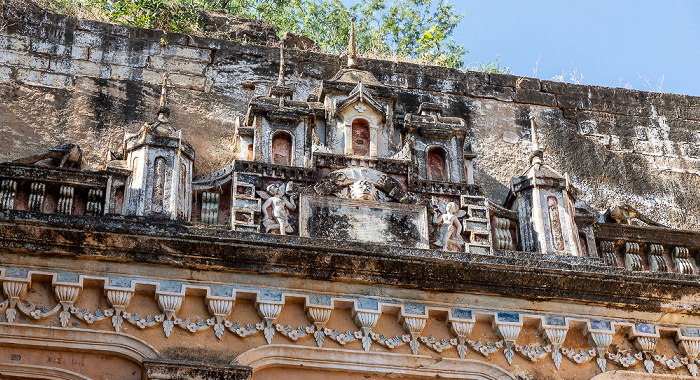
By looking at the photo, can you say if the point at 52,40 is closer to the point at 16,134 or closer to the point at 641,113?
the point at 16,134

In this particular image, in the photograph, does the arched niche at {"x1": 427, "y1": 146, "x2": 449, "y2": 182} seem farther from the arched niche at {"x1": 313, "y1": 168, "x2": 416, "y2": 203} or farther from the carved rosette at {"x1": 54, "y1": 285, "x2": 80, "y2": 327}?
the carved rosette at {"x1": 54, "y1": 285, "x2": 80, "y2": 327}

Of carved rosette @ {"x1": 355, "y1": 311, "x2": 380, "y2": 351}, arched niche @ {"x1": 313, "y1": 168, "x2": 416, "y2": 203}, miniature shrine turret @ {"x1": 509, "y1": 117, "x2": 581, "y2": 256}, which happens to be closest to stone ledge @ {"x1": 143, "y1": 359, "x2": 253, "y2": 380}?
carved rosette @ {"x1": 355, "y1": 311, "x2": 380, "y2": 351}

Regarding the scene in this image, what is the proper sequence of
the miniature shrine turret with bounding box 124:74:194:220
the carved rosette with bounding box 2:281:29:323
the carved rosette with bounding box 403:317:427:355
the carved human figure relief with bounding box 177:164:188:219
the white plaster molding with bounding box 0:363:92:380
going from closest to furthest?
1. the white plaster molding with bounding box 0:363:92:380
2. the carved rosette with bounding box 2:281:29:323
3. the carved rosette with bounding box 403:317:427:355
4. the miniature shrine turret with bounding box 124:74:194:220
5. the carved human figure relief with bounding box 177:164:188:219

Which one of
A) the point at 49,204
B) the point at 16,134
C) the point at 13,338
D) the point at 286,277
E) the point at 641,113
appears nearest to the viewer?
the point at 13,338

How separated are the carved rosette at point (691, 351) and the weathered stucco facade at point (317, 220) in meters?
0.02

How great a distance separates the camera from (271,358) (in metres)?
8.87

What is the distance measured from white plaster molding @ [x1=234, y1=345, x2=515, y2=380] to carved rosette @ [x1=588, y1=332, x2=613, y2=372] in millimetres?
850

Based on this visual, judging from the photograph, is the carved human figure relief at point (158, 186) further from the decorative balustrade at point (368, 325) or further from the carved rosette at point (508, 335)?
the carved rosette at point (508, 335)

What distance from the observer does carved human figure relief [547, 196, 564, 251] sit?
1031 cm

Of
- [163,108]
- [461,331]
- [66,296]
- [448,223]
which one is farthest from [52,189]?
[461,331]

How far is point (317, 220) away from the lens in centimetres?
990

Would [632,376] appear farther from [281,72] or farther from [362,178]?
[281,72]

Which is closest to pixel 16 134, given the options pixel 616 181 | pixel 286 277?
pixel 286 277

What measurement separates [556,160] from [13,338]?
253 inches
